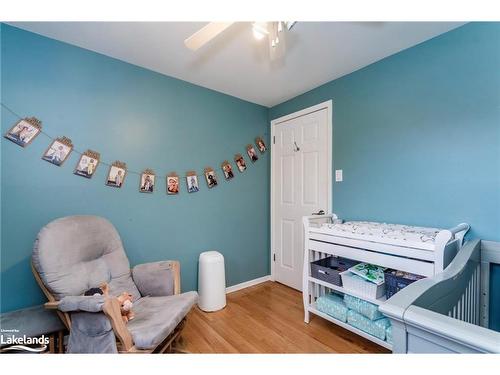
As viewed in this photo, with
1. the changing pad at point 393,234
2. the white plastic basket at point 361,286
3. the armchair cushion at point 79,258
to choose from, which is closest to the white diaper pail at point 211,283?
the armchair cushion at point 79,258

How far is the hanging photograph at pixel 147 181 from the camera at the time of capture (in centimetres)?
202

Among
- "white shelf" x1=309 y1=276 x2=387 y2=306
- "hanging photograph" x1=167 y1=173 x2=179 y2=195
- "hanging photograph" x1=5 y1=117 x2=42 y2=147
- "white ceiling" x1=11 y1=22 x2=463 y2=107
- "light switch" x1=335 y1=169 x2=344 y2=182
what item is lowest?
"white shelf" x1=309 y1=276 x2=387 y2=306

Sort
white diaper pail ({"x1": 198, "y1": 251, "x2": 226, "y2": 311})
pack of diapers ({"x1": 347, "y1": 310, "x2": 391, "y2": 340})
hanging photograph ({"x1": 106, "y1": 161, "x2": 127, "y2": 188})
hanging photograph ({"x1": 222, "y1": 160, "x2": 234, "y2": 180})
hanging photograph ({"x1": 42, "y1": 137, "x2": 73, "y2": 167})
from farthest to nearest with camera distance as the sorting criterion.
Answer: hanging photograph ({"x1": 222, "y1": 160, "x2": 234, "y2": 180})
white diaper pail ({"x1": 198, "y1": 251, "x2": 226, "y2": 311})
hanging photograph ({"x1": 106, "y1": 161, "x2": 127, "y2": 188})
hanging photograph ({"x1": 42, "y1": 137, "x2": 73, "y2": 167})
pack of diapers ({"x1": 347, "y1": 310, "x2": 391, "y2": 340})

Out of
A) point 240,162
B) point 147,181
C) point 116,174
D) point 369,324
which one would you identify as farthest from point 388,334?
point 116,174

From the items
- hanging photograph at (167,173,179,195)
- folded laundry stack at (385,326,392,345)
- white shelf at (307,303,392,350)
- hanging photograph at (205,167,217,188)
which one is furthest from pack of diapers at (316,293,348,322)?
hanging photograph at (167,173,179,195)

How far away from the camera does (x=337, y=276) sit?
5.63ft

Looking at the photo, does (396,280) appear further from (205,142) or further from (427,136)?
(205,142)

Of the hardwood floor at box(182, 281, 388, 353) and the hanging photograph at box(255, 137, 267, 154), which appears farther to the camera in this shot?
the hanging photograph at box(255, 137, 267, 154)

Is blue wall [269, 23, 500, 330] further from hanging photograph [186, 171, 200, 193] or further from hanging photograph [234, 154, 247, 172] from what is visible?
hanging photograph [186, 171, 200, 193]

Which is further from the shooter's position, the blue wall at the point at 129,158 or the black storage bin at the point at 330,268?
the black storage bin at the point at 330,268

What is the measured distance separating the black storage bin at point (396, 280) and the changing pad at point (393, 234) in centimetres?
25

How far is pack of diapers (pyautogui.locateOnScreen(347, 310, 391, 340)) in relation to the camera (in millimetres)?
1465

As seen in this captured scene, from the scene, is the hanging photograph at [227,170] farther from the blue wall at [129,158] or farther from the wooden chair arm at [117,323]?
the wooden chair arm at [117,323]

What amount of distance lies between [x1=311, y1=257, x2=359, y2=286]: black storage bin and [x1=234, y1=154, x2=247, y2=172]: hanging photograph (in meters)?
1.35
